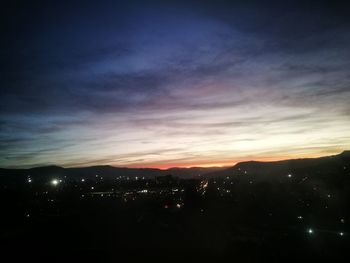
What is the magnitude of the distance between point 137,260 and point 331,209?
125 feet

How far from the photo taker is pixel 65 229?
3878 centimetres

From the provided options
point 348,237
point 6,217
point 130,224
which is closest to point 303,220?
point 348,237

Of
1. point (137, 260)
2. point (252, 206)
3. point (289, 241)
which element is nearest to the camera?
point (137, 260)

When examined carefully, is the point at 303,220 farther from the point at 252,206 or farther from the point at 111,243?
the point at 111,243

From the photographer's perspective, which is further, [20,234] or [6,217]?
[6,217]

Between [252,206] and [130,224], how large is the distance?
22948 millimetres

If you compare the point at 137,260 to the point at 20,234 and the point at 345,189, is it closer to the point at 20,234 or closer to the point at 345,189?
the point at 20,234

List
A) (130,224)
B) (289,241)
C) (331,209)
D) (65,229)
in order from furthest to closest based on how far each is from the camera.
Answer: (331,209) < (130,224) < (65,229) < (289,241)

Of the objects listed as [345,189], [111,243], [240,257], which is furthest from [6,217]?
[345,189]

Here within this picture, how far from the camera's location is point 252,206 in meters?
55.9

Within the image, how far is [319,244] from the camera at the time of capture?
27.7 metres

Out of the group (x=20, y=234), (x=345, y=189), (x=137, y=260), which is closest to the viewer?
(x=137, y=260)

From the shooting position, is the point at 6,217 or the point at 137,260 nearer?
the point at 137,260

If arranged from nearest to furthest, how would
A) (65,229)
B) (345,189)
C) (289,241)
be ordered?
1. (289,241)
2. (65,229)
3. (345,189)
